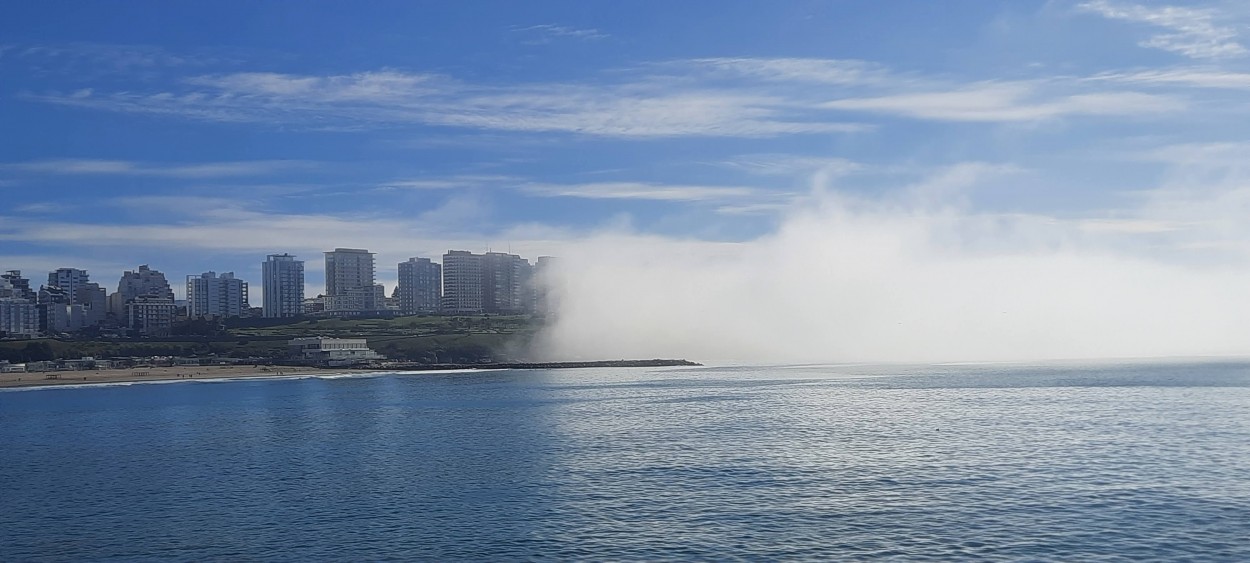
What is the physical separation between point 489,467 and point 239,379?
375 ft

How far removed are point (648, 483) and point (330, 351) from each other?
153170 millimetres

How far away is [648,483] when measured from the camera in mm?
37719

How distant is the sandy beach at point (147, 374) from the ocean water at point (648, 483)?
237 feet

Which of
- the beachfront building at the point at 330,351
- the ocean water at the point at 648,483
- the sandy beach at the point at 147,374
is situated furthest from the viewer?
the beachfront building at the point at 330,351

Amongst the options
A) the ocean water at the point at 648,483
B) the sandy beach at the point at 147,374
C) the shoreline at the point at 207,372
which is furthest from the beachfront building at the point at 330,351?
the ocean water at the point at 648,483

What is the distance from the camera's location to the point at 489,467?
43.4 meters

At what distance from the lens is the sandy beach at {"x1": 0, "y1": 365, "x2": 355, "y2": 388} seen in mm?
139375

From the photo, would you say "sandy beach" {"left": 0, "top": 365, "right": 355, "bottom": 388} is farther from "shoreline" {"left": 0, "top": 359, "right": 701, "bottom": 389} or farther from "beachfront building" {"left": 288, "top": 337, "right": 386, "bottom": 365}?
"beachfront building" {"left": 288, "top": 337, "right": 386, "bottom": 365}

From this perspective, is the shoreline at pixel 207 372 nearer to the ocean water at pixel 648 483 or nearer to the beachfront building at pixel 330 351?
the beachfront building at pixel 330 351

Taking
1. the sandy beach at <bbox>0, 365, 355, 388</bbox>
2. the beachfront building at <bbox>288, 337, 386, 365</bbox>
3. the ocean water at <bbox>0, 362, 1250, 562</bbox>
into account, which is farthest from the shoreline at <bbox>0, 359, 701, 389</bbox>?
the ocean water at <bbox>0, 362, 1250, 562</bbox>

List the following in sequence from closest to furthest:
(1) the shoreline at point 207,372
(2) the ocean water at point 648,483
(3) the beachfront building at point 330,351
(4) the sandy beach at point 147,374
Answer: (2) the ocean water at point 648,483 → (4) the sandy beach at point 147,374 → (1) the shoreline at point 207,372 → (3) the beachfront building at point 330,351

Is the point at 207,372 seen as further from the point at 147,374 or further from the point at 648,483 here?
the point at 648,483

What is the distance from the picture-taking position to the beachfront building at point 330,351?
180m

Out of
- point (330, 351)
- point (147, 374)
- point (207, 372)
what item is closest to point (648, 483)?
point (147, 374)
